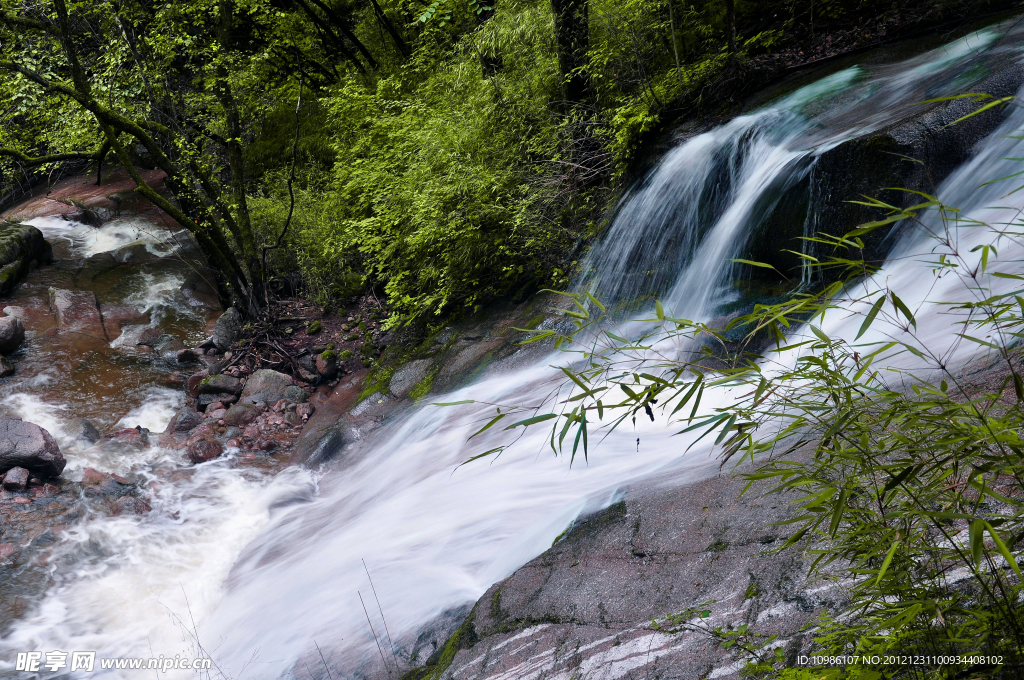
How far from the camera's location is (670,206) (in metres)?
6.22

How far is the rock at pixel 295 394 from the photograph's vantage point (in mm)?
8406

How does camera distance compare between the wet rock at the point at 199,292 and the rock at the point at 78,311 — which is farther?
the wet rock at the point at 199,292

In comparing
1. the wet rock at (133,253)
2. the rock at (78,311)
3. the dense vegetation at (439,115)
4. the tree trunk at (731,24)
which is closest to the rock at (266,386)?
the dense vegetation at (439,115)

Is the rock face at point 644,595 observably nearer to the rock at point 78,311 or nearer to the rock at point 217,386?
the rock at point 217,386

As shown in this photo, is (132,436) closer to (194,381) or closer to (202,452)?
(202,452)

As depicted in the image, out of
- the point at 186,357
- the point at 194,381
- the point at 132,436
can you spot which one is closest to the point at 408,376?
the point at 132,436

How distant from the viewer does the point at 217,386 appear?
8562 millimetres

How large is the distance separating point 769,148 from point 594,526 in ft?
13.0

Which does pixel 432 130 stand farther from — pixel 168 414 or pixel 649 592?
pixel 649 592

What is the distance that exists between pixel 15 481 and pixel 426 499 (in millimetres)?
4593

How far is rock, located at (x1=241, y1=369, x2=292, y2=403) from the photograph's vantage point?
8.38m

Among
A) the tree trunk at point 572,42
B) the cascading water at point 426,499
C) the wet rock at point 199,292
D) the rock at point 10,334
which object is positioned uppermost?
the tree trunk at point 572,42

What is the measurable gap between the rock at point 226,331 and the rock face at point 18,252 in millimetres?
4601

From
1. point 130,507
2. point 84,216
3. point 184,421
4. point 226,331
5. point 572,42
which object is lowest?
point 130,507
